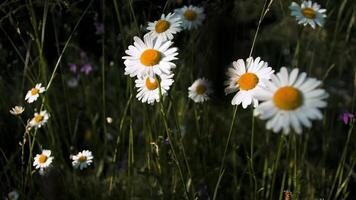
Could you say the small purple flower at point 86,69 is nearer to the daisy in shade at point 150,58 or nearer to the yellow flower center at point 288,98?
the daisy in shade at point 150,58

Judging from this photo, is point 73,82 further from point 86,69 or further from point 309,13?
point 309,13

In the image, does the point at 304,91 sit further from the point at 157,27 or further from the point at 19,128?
the point at 19,128

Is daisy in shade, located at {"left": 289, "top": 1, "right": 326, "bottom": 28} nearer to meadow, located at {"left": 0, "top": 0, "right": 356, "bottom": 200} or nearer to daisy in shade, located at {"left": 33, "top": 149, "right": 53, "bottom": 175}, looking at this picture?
meadow, located at {"left": 0, "top": 0, "right": 356, "bottom": 200}

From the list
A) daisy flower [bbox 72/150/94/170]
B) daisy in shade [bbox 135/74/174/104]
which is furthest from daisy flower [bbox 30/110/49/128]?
daisy in shade [bbox 135/74/174/104]

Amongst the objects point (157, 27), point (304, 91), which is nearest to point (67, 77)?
point (157, 27)

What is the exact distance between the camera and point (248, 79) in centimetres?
93

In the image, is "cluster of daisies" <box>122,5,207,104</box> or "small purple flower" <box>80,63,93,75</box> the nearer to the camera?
"cluster of daisies" <box>122,5,207,104</box>

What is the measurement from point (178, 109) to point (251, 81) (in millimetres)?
867

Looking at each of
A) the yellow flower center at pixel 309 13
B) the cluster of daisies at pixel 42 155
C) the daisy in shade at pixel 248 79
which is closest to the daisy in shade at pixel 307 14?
the yellow flower center at pixel 309 13

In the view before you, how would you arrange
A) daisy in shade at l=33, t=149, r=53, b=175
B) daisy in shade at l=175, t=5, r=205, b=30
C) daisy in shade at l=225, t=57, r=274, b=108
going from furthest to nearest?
1. daisy in shade at l=175, t=5, r=205, b=30
2. daisy in shade at l=33, t=149, r=53, b=175
3. daisy in shade at l=225, t=57, r=274, b=108

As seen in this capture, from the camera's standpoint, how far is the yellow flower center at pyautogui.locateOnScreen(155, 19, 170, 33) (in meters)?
1.07

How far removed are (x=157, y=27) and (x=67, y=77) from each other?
116 centimetres

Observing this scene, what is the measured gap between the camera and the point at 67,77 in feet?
7.04

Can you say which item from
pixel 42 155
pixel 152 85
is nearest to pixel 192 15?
pixel 152 85
